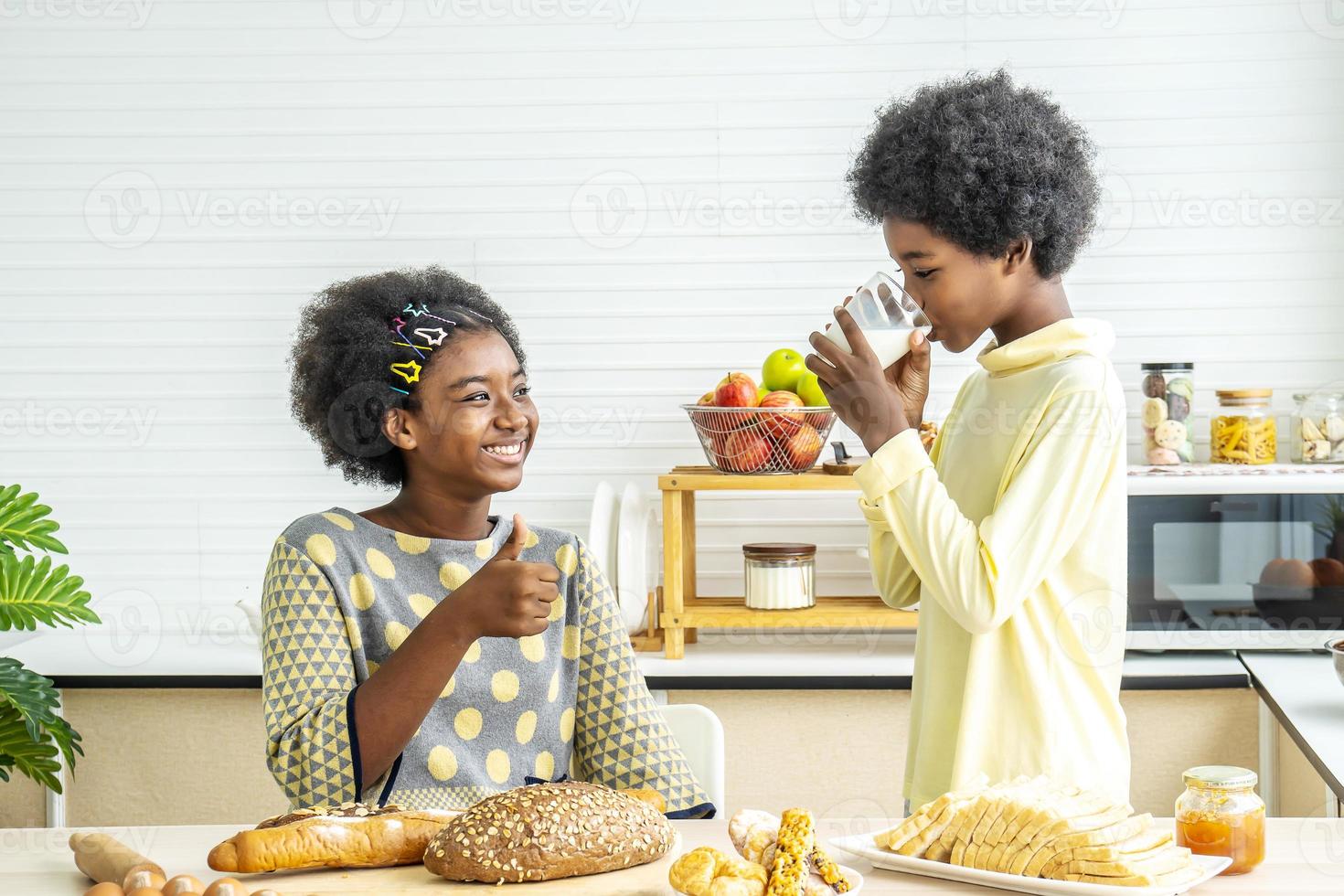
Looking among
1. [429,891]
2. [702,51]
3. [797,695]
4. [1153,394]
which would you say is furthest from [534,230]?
[429,891]

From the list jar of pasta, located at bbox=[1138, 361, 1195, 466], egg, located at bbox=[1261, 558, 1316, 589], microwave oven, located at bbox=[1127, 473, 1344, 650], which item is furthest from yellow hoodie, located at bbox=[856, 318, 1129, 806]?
jar of pasta, located at bbox=[1138, 361, 1195, 466]

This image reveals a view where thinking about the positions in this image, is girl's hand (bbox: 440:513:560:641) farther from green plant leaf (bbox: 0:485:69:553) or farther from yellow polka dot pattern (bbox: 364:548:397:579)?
green plant leaf (bbox: 0:485:69:553)

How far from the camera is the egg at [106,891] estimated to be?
1083 mm

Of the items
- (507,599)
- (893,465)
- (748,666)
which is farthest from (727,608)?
(507,599)

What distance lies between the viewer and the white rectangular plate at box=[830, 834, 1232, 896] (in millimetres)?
1114

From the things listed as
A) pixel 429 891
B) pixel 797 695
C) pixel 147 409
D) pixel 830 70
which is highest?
pixel 830 70

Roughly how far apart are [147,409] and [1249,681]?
8.92ft

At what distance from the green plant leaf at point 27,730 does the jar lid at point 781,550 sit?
1492 millimetres

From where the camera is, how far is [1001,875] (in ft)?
3.81

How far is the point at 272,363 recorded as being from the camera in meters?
3.30

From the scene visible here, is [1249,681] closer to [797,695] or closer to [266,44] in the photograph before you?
[797,695]

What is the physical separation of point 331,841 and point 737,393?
1.69m

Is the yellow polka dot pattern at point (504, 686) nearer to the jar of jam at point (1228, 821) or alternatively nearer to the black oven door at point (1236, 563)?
the jar of jam at point (1228, 821)

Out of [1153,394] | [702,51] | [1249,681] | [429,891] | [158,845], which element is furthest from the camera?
[702,51]
